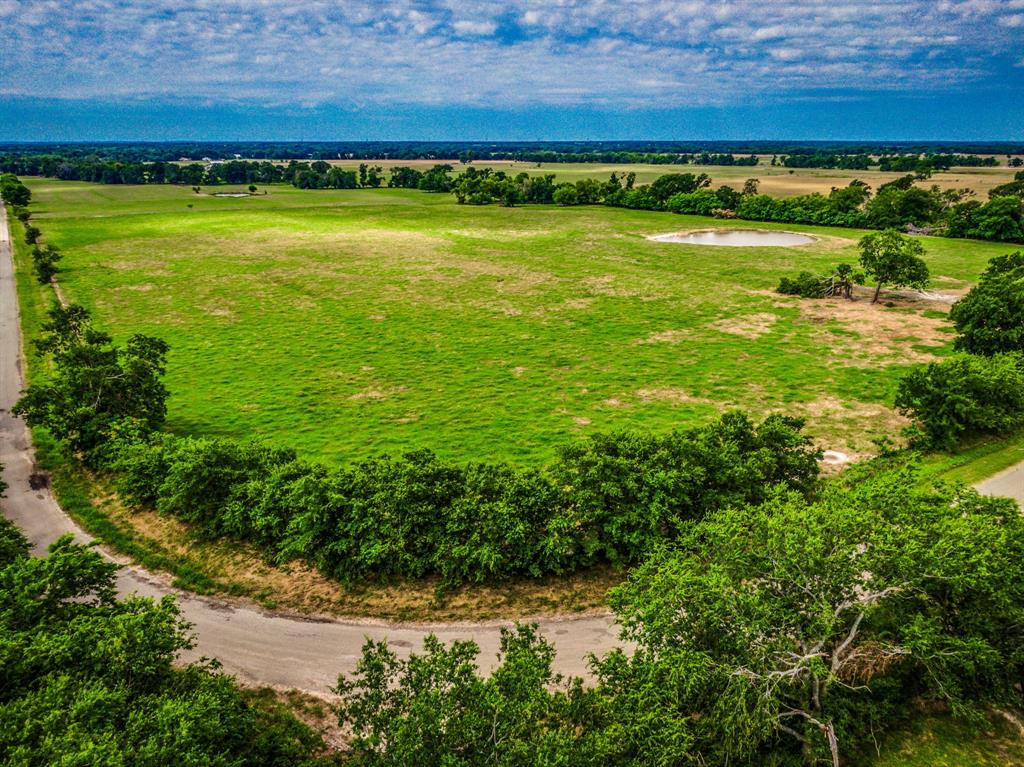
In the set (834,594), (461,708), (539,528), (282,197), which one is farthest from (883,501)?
(282,197)

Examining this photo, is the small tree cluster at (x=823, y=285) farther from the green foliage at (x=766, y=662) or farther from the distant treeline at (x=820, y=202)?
the green foliage at (x=766, y=662)

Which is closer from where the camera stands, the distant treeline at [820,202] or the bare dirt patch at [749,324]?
the bare dirt patch at [749,324]

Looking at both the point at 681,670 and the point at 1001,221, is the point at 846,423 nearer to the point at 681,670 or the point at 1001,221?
the point at 681,670

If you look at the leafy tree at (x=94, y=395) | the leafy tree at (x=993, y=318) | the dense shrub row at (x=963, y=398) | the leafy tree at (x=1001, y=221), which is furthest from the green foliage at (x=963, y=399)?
the leafy tree at (x=1001, y=221)

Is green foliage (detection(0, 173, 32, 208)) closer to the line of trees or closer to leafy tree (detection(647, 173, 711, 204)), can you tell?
leafy tree (detection(647, 173, 711, 204))

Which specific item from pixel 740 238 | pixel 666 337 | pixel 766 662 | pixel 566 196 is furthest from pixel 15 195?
pixel 766 662

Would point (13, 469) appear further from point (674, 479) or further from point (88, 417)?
point (674, 479)

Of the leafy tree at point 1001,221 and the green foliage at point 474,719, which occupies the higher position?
the leafy tree at point 1001,221

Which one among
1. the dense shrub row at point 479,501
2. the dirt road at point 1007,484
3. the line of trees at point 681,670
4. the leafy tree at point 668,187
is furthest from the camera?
the leafy tree at point 668,187
